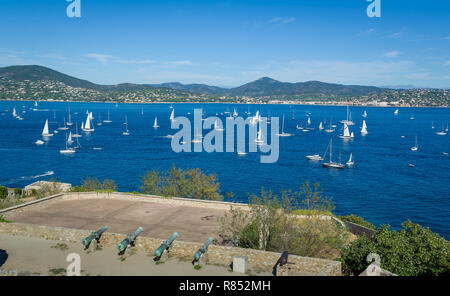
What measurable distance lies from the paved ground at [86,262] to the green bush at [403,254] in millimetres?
6132

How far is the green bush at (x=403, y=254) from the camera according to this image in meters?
15.5

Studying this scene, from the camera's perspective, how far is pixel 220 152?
312ft

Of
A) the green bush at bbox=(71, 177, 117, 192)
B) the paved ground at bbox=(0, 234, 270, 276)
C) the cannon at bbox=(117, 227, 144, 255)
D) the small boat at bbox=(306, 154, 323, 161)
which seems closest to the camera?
the paved ground at bbox=(0, 234, 270, 276)

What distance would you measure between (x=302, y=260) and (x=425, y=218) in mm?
40064

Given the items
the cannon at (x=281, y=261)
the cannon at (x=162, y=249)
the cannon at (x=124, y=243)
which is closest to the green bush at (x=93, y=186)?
the cannon at (x=124, y=243)

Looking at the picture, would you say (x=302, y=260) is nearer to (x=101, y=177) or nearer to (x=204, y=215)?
(x=204, y=215)

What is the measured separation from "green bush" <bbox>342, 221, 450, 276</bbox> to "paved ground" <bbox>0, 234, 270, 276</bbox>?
6132 millimetres

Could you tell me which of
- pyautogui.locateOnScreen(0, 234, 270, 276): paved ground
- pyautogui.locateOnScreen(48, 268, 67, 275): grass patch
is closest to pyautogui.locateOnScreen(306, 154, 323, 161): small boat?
pyautogui.locateOnScreen(0, 234, 270, 276): paved ground

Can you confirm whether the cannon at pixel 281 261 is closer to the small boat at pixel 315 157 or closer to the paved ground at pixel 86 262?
the paved ground at pixel 86 262

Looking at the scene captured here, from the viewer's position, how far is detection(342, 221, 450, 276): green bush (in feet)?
51.0

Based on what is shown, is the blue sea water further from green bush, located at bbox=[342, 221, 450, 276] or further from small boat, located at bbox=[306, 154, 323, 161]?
green bush, located at bbox=[342, 221, 450, 276]

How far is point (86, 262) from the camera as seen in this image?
53.6 ft

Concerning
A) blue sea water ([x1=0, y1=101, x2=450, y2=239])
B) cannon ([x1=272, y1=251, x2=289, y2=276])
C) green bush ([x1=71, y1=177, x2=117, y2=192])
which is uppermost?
cannon ([x1=272, y1=251, x2=289, y2=276])

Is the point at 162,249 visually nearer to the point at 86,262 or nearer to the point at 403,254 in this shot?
the point at 86,262
